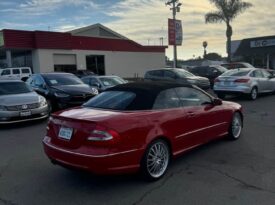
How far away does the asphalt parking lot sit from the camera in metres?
4.83

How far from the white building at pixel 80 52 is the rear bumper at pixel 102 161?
2987cm

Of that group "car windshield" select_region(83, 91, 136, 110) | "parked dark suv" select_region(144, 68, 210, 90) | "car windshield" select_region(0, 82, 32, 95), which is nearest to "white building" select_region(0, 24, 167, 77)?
"parked dark suv" select_region(144, 68, 210, 90)

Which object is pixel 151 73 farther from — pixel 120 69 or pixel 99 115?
pixel 120 69

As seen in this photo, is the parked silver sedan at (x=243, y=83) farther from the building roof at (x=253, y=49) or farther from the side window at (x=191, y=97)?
the building roof at (x=253, y=49)

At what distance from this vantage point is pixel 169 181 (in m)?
5.49

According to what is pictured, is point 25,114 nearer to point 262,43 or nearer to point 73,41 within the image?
point 73,41

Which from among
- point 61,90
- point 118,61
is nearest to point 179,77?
point 61,90

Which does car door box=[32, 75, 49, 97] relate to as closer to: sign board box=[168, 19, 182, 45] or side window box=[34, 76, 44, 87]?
side window box=[34, 76, 44, 87]

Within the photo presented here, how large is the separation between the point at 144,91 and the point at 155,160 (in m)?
1.16

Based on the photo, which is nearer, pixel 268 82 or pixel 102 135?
pixel 102 135

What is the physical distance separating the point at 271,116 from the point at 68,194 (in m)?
8.34

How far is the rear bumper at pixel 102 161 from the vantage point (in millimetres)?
4879

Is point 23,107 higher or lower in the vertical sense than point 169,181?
higher

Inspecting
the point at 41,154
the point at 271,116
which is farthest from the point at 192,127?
the point at 271,116
